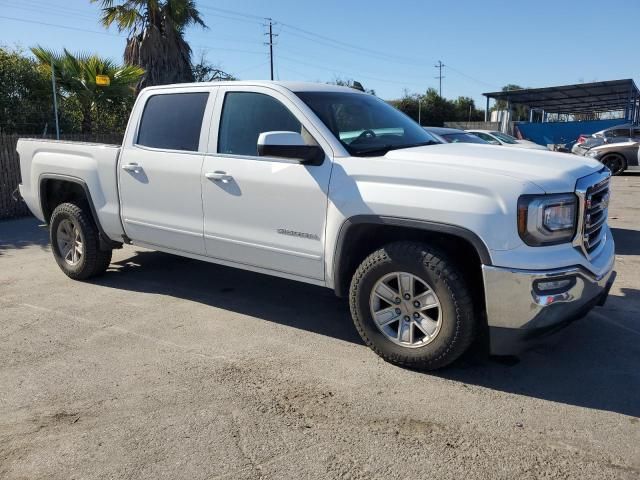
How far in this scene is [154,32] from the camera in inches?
655

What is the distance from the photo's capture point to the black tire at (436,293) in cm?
361

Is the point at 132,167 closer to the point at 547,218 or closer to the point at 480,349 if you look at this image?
the point at 480,349

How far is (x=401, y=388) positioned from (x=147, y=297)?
3.04m

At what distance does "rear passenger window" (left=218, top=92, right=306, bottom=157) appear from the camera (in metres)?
4.48

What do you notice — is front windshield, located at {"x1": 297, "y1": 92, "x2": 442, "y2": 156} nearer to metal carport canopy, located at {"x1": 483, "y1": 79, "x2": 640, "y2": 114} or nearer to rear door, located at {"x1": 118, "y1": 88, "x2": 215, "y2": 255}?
rear door, located at {"x1": 118, "y1": 88, "x2": 215, "y2": 255}

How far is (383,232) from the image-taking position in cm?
412

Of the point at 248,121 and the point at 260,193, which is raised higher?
the point at 248,121

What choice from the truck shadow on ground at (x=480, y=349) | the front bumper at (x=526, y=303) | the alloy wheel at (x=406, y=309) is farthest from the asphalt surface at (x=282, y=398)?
the front bumper at (x=526, y=303)

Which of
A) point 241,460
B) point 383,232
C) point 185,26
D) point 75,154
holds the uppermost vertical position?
point 185,26

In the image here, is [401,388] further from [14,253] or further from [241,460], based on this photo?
[14,253]

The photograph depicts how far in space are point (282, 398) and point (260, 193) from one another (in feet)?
5.32

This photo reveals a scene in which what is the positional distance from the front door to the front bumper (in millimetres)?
1306

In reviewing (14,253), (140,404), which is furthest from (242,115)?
(14,253)

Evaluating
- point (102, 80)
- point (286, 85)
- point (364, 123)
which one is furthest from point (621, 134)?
point (286, 85)
